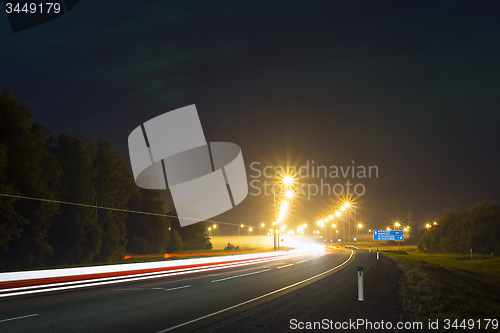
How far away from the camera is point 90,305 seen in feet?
39.5

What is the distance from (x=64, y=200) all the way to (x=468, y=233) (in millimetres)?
111341

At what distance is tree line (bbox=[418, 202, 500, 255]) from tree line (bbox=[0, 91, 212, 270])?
83.5 m

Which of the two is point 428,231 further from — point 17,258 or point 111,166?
point 17,258

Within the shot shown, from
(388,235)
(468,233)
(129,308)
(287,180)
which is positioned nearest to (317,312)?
(129,308)

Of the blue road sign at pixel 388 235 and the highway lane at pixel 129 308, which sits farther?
the blue road sign at pixel 388 235

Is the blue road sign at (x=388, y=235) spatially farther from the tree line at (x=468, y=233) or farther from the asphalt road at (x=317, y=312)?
the asphalt road at (x=317, y=312)

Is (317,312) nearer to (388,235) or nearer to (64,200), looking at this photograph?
(64,200)

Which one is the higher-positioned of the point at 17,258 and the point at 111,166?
the point at 111,166

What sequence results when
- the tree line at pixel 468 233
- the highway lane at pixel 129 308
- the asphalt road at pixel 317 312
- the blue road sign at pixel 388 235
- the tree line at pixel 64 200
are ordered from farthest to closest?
the tree line at pixel 468 233 → the blue road sign at pixel 388 235 → the tree line at pixel 64 200 → the highway lane at pixel 129 308 → the asphalt road at pixel 317 312

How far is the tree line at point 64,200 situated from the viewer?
38219mm

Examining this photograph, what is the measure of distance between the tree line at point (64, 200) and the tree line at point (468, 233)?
8354 cm

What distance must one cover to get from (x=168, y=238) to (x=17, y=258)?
37.5m

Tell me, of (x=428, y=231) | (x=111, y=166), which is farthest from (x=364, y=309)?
(x=428, y=231)

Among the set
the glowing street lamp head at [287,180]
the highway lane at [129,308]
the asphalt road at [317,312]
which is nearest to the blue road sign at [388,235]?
the glowing street lamp head at [287,180]
